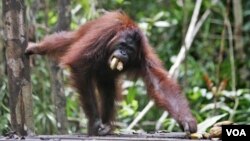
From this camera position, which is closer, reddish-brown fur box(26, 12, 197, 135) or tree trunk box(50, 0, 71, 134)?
reddish-brown fur box(26, 12, 197, 135)

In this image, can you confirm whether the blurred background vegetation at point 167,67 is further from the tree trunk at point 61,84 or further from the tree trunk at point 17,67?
the tree trunk at point 17,67

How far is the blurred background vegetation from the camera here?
4.25 meters

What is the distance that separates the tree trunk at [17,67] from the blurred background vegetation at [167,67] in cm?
37

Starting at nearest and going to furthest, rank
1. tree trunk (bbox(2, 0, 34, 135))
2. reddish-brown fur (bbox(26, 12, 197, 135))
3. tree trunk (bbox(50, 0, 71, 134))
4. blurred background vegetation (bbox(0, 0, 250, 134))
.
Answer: tree trunk (bbox(2, 0, 34, 135)), reddish-brown fur (bbox(26, 12, 197, 135)), tree trunk (bbox(50, 0, 71, 134)), blurred background vegetation (bbox(0, 0, 250, 134))

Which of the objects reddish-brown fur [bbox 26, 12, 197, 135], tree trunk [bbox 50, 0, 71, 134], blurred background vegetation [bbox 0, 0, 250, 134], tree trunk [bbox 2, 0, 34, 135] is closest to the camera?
tree trunk [bbox 2, 0, 34, 135]

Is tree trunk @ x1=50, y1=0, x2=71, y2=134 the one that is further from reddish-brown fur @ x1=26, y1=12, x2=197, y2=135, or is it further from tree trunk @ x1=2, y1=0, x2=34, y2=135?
tree trunk @ x1=2, y1=0, x2=34, y2=135

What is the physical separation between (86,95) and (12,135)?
62 cm

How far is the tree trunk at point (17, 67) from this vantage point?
285 centimetres

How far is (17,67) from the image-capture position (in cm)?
286

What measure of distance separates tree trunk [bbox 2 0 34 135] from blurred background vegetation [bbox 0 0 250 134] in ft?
1.22

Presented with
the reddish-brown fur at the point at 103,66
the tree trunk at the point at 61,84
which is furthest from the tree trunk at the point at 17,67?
the tree trunk at the point at 61,84

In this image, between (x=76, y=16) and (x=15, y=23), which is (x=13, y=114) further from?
(x=76, y=16)

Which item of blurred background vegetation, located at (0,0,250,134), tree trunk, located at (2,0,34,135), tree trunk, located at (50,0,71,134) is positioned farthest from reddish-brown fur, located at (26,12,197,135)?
blurred background vegetation, located at (0,0,250,134)

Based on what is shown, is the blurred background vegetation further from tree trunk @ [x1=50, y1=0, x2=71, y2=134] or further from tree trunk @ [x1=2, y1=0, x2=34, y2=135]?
tree trunk @ [x1=2, y1=0, x2=34, y2=135]
